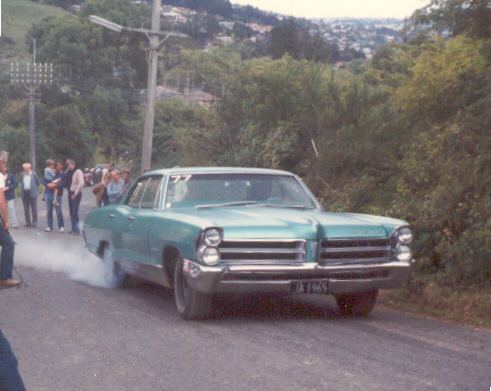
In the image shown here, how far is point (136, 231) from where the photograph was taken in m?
9.93

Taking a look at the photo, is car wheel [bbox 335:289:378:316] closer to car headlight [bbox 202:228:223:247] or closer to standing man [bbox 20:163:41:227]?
car headlight [bbox 202:228:223:247]

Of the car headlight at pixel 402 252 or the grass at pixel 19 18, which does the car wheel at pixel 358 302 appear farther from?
the grass at pixel 19 18

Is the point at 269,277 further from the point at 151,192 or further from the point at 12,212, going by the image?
the point at 12,212

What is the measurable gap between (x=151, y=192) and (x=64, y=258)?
5326mm

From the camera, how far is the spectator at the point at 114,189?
1947 cm

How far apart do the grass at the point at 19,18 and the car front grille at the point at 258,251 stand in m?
135

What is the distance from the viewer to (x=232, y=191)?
979cm

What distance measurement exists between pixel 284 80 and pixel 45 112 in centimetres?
6133

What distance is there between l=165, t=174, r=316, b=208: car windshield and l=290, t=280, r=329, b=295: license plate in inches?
63.0

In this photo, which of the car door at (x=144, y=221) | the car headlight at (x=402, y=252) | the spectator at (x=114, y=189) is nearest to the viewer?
the car headlight at (x=402, y=252)

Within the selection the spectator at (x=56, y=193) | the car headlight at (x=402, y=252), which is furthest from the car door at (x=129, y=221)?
the spectator at (x=56, y=193)

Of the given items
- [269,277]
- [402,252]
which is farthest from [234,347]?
[402,252]

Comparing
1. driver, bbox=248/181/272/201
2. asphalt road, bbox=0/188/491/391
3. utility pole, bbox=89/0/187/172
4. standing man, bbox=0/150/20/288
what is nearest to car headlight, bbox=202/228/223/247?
asphalt road, bbox=0/188/491/391

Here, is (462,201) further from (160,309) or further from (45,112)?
(45,112)
